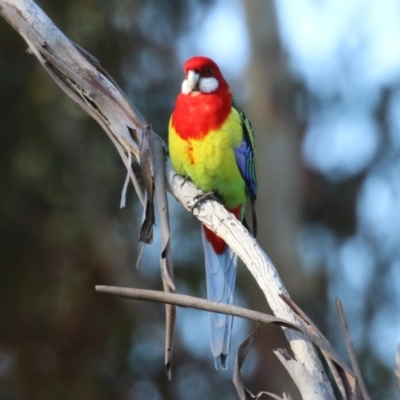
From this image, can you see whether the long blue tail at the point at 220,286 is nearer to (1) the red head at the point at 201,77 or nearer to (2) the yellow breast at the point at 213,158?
(2) the yellow breast at the point at 213,158

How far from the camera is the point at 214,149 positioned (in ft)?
10.8

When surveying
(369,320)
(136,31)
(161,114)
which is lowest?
(369,320)

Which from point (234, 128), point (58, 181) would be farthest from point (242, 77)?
point (234, 128)

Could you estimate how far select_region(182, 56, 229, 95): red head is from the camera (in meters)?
3.46

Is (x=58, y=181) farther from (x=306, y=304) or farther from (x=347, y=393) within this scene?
(x=347, y=393)

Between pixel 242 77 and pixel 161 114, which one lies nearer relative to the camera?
pixel 161 114

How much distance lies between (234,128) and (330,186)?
13.0 feet

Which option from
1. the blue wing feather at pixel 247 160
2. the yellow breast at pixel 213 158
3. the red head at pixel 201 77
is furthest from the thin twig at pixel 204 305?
the red head at pixel 201 77

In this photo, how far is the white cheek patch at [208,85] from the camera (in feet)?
11.4

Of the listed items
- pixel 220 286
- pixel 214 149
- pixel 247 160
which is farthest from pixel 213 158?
pixel 220 286

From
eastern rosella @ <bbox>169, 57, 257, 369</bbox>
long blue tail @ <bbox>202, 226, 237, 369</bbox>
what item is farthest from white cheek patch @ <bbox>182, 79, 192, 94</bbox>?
long blue tail @ <bbox>202, 226, 237, 369</bbox>

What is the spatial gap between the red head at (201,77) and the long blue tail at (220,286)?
65 cm

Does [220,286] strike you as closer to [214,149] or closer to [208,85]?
[214,149]

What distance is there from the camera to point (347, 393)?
135 centimetres
